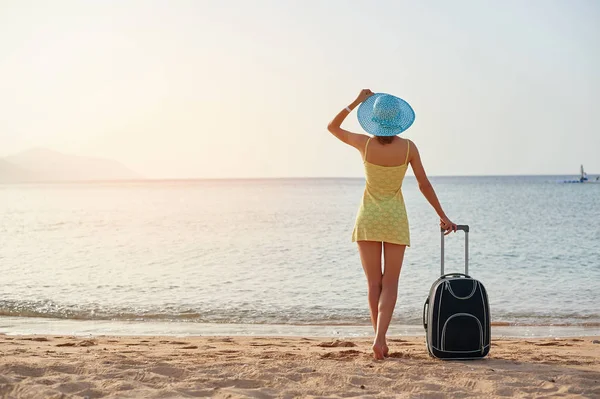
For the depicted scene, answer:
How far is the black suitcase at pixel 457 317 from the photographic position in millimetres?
4832

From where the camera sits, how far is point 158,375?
14.0 feet

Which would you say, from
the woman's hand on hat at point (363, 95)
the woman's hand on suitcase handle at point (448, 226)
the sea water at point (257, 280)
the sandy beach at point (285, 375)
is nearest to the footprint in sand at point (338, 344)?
the sandy beach at point (285, 375)

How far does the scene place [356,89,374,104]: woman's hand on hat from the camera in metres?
4.87

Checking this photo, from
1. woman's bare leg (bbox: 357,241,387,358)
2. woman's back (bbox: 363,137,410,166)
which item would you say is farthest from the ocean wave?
woman's back (bbox: 363,137,410,166)

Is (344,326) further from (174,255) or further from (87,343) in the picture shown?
(174,255)

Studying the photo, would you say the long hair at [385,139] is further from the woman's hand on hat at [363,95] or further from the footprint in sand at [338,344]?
the footprint in sand at [338,344]

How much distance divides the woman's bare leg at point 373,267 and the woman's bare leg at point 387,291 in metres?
0.05

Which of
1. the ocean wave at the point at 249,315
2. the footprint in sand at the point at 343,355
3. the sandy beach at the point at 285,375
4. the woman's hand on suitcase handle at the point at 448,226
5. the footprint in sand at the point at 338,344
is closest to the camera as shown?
the sandy beach at the point at 285,375

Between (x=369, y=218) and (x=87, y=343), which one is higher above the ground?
(x=369, y=218)

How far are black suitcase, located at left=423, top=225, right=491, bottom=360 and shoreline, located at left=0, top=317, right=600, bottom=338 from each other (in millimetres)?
2623

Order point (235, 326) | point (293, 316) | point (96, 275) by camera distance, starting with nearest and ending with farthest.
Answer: point (235, 326), point (293, 316), point (96, 275)

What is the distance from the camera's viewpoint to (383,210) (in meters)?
4.82

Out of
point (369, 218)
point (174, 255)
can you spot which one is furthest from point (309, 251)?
point (369, 218)

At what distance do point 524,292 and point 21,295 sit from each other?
757cm
